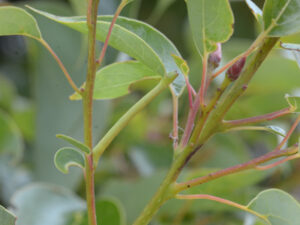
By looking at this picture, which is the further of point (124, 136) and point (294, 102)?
point (124, 136)

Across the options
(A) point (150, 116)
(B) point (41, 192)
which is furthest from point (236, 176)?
(A) point (150, 116)

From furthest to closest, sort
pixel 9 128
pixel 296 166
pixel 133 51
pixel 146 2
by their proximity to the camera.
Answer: pixel 146 2
pixel 296 166
pixel 9 128
pixel 133 51

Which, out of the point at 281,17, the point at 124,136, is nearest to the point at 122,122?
the point at 281,17

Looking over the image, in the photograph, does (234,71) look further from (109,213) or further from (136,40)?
(109,213)

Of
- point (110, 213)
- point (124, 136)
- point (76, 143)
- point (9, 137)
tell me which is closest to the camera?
point (76, 143)

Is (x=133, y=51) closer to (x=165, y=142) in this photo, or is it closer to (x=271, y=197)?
(x=271, y=197)

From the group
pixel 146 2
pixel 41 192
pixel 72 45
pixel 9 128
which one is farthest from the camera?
pixel 146 2
